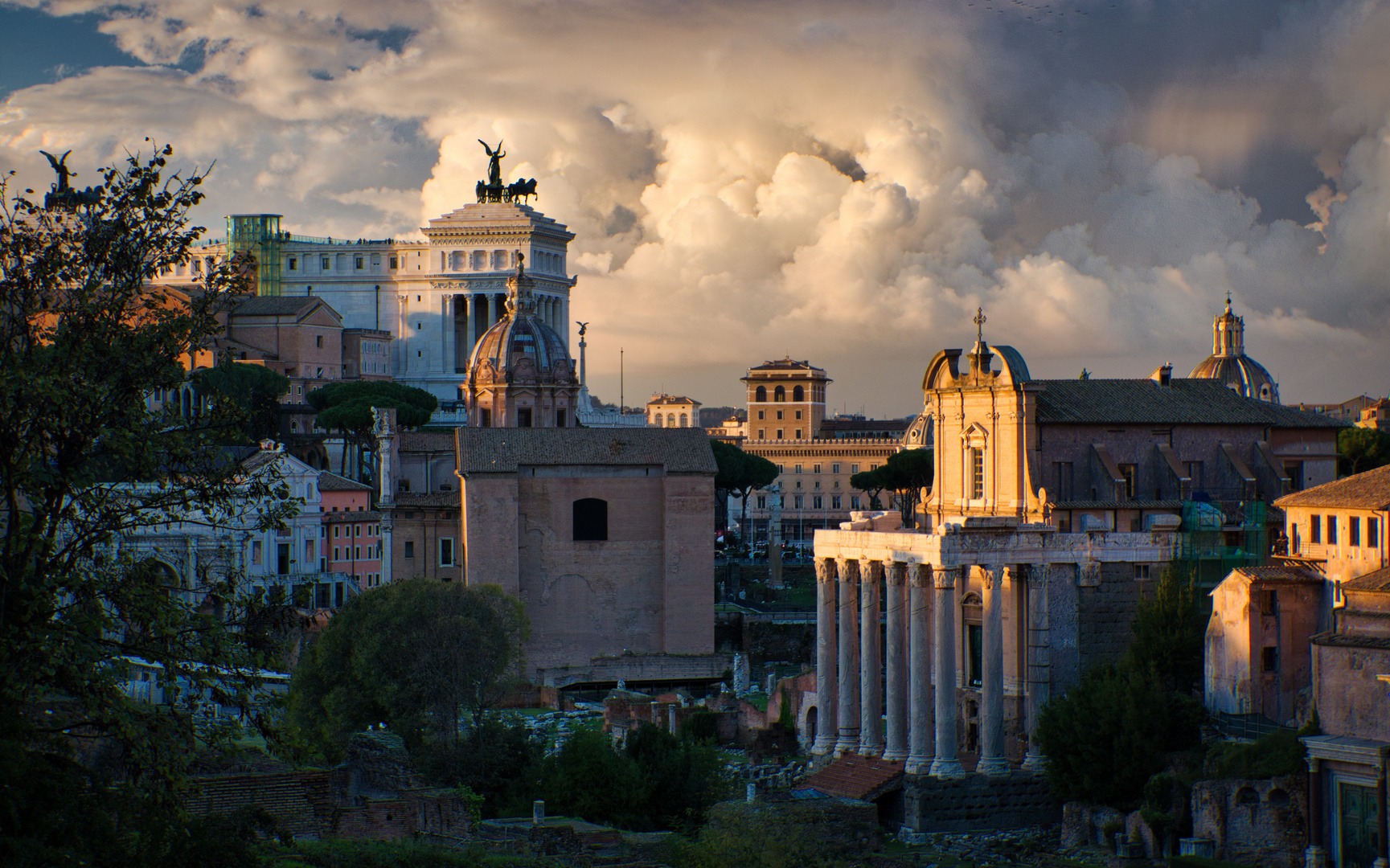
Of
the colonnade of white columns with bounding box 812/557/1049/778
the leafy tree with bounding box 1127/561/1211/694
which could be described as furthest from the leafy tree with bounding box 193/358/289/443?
the leafy tree with bounding box 1127/561/1211/694

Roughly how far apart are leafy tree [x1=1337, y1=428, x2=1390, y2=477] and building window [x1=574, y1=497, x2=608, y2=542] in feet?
79.1

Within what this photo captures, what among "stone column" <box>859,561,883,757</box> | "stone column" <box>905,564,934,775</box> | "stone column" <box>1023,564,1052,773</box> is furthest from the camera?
"stone column" <box>859,561,883,757</box>

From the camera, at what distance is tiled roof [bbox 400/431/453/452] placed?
6625 centimetres

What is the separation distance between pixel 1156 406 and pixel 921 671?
35.5 feet

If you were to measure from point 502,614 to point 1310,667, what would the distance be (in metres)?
21.6

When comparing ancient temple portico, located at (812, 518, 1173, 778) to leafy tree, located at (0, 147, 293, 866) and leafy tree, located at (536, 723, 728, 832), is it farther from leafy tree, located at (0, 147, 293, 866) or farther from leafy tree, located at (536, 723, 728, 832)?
leafy tree, located at (0, 147, 293, 866)

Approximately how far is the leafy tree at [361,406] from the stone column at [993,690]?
152ft

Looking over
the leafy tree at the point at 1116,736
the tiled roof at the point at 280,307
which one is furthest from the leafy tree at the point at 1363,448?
the tiled roof at the point at 280,307

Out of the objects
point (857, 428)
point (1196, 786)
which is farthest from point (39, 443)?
point (857, 428)

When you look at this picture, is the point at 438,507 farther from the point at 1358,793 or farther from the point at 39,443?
the point at 39,443

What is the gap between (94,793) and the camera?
17438 millimetres

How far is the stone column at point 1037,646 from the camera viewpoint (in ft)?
113

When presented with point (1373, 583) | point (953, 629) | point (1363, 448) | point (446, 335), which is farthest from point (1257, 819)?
point (446, 335)

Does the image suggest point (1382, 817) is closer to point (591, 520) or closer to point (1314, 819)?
point (1314, 819)
